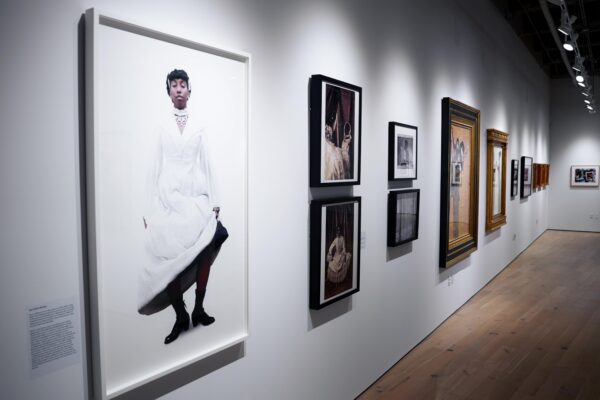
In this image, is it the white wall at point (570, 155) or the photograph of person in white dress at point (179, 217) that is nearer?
the photograph of person in white dress at point (179, 217)

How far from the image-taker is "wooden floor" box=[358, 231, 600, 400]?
3.74 meters

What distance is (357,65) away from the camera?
130 inches

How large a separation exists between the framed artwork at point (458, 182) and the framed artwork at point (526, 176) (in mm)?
3823

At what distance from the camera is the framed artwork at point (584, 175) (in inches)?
513

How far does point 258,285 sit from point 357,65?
1728 millimetres

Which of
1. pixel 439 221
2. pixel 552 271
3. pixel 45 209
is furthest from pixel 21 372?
pixel 552 271

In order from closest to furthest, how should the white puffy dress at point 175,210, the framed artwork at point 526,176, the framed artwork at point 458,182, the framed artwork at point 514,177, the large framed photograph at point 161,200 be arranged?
1. the large framed photograph at point 161,200
2. the white puffy dress at point 175,210
3. the framed artwork at point 458,182
4. the framed artwork at point 514,177
5. the framed artwork at point 526,176

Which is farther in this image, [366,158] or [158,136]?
[366,158]

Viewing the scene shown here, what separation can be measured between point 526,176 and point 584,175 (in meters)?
4.89

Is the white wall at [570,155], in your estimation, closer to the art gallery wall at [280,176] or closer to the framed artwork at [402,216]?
the art gallery wall at [280,176]

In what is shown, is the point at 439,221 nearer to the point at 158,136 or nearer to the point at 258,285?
the point at 258,285

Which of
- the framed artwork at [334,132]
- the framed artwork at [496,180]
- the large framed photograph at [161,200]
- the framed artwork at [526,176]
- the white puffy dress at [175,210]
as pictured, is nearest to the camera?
the large framed photograph at [161,200]

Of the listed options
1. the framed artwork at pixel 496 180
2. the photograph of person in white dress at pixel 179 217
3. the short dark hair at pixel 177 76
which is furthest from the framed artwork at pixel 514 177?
the short dark hair at pixel 177 76

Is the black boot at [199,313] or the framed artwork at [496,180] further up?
the framed artwork at [496,180]
